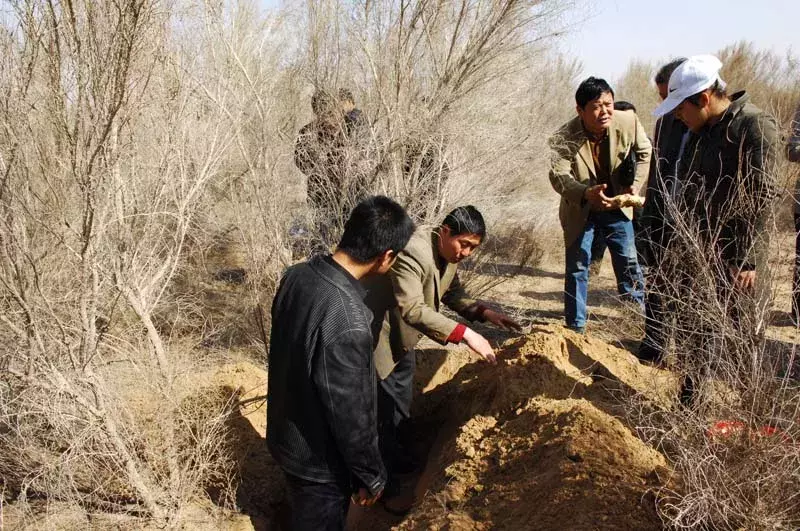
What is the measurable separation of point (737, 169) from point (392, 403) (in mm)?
2225

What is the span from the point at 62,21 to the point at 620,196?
3.42m

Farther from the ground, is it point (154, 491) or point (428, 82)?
point (428, 82)

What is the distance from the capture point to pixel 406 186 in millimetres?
5625

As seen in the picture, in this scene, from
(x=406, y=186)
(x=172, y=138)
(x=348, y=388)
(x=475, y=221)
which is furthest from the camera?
(x=406, y=186)

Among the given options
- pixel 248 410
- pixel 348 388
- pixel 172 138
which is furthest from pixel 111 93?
pixel 248 410

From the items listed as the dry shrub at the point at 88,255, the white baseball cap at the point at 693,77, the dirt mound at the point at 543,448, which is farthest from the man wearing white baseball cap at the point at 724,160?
the dry shrub at the point at 88,255

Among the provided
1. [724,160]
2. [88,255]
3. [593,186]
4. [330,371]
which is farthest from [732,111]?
[88,255]

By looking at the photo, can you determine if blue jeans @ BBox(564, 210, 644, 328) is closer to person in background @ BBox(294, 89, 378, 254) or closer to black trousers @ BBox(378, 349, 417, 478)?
black trousers @ BBox(378, 349, 417, 478)

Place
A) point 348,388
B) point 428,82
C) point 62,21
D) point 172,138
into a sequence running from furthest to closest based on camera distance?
point 428,82 < point 172,138 < point 62,21 < point 348,388

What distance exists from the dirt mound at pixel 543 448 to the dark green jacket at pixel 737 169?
719 mm

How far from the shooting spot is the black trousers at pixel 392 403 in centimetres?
364

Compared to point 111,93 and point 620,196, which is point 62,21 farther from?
point 620,196

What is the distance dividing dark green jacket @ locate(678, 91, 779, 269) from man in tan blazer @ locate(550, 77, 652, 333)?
1.20 m

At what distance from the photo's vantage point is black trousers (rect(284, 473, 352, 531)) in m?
2.56
